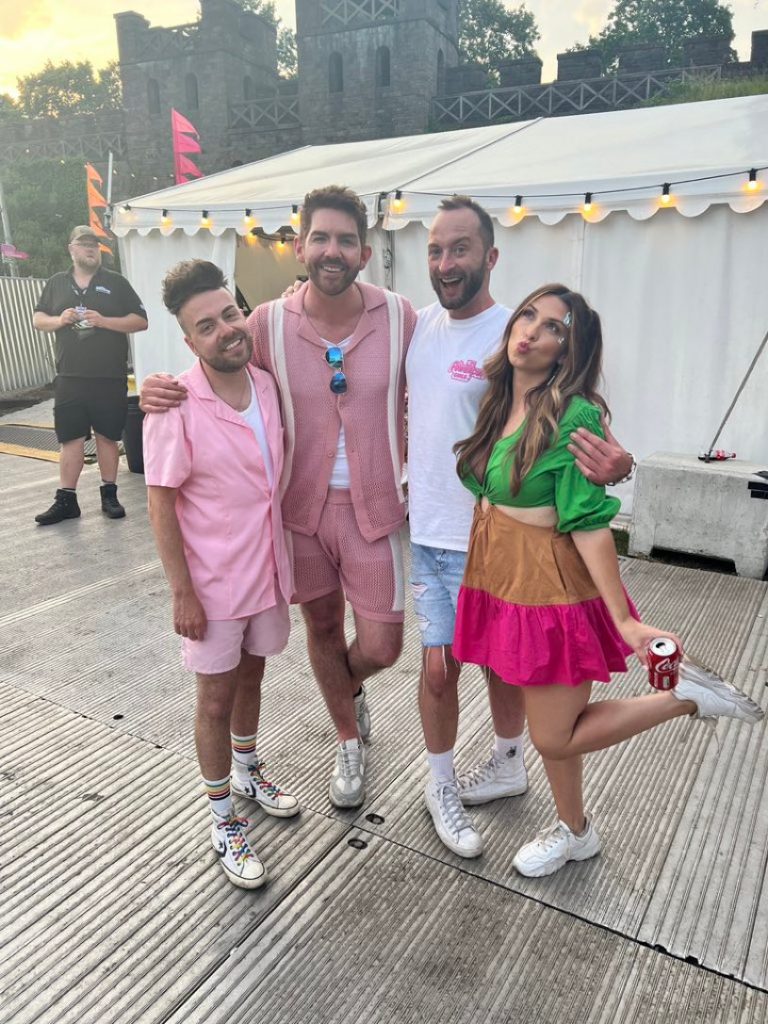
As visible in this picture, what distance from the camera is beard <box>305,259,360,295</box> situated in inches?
90.9

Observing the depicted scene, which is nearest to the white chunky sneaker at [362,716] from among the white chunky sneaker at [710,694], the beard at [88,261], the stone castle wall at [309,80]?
the white chunky sneaker at [710,694]

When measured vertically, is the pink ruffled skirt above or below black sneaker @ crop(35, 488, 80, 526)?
above

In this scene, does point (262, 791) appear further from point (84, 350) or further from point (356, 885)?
point (84, 350)

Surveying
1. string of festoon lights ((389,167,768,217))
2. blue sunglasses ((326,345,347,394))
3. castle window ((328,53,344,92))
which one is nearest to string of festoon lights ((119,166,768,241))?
string of festoon lights ((389,167,768,217))

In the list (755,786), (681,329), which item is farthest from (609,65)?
(755,786)

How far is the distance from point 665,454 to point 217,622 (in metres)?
4.07

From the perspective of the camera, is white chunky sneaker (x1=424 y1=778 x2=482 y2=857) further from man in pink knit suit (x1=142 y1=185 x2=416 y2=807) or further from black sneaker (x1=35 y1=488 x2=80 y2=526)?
black sneaker (x1=35 y1=488 x2=80 y2=526)

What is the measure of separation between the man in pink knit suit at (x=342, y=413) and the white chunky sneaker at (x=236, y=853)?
72cm

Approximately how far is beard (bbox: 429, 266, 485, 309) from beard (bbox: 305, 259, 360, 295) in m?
0.28

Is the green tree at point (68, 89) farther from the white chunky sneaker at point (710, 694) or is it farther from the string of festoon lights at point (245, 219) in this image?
the white chunky sneaker at point (710, 694)

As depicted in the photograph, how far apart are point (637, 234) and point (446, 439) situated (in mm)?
4231

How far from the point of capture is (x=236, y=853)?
2289mm

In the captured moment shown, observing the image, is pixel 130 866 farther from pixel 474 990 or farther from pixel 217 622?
pixel 474 990

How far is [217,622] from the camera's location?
7.29 ft
